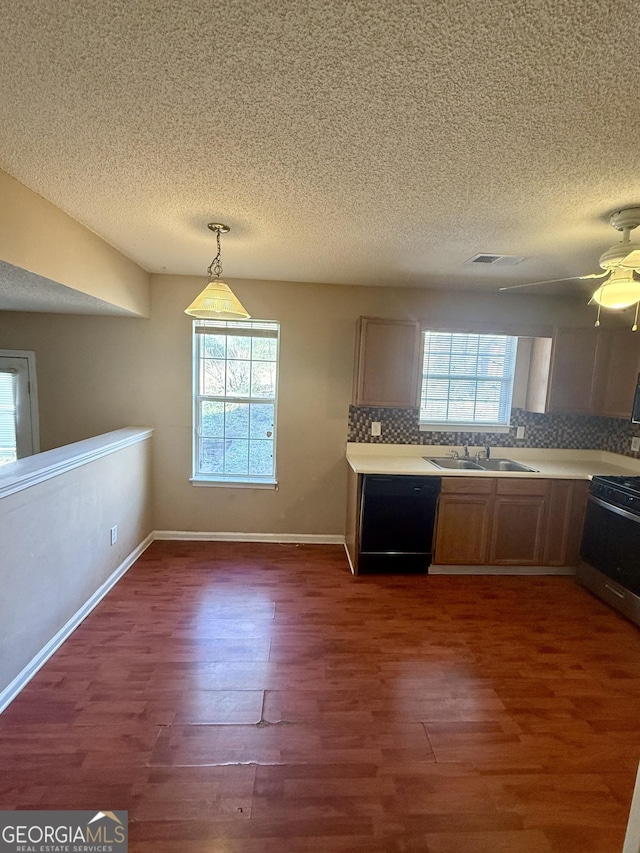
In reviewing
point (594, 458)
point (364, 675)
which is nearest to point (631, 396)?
point (594, 458)

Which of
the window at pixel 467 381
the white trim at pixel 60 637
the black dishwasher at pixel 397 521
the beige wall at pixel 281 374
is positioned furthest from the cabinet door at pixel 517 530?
the white trim at pixel 60 637

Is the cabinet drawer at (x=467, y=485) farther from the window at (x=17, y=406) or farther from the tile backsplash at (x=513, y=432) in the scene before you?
the window at (x=17, y=406)

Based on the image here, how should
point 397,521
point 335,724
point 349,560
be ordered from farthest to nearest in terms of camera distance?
point 349,560 → point 397,521 → point 335,724

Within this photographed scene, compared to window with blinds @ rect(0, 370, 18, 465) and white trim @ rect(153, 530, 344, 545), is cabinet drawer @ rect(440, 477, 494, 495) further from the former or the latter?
window with blinds @ rect(0, 370, 18, 465)

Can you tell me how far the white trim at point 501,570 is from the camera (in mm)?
3166

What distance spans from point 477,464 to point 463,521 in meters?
0.66

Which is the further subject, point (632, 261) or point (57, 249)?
point (57, 249)

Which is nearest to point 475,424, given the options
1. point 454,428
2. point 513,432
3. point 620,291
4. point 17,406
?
point 454,428

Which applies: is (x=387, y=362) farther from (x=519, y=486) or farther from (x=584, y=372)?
(x=584, y=372)

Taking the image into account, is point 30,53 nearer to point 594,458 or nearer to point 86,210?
point 86,210

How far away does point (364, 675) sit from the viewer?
201 centimetres

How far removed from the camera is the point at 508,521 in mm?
3094

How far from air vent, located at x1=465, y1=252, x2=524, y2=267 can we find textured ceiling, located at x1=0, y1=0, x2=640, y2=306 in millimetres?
327

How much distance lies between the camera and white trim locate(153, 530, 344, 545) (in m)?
3.60
